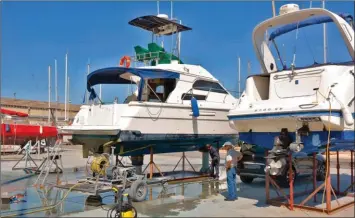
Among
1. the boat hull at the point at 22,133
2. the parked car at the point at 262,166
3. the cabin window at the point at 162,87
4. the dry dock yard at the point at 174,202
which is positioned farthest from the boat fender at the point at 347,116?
the boat hull at the point at 22,133

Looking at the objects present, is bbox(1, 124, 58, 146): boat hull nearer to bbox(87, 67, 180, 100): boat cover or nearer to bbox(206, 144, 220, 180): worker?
bbox(87, 67, 180, 100): boat cover

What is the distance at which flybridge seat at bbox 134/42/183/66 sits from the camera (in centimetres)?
1458

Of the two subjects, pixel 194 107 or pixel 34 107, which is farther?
pixel 34 107

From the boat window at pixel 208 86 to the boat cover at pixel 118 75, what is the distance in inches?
38.2

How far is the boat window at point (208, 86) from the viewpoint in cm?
1312

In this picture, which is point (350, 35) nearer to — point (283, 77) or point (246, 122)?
point (283, 77)

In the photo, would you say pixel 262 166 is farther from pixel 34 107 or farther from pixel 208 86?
pixel 34 107

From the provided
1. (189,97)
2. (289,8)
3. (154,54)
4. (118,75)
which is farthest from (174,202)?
(154,54)

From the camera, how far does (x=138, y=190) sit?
9.22 meters

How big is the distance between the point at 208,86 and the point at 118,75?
3085mm

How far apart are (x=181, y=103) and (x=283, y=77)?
4186mm

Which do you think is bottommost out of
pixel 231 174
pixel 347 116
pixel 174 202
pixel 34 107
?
pixel 174 202

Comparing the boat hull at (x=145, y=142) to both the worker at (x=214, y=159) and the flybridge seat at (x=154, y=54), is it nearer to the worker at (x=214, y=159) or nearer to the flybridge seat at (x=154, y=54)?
the worker at (x=214, y=159)

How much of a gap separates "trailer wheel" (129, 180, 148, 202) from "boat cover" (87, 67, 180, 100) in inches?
120
